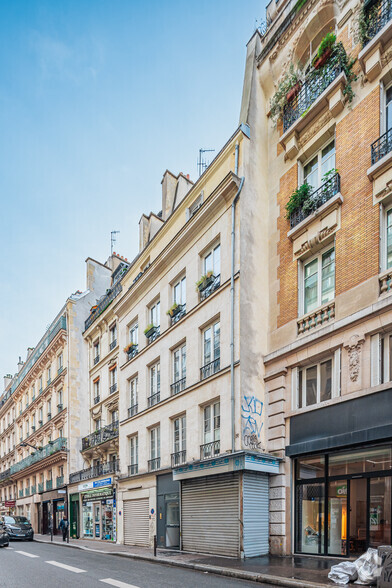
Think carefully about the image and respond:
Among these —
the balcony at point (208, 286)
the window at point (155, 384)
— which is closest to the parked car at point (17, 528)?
the window at point (155, 384)

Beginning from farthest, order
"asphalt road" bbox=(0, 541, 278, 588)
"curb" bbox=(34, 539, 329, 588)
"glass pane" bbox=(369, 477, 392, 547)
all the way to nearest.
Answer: "glass pane" bbox=(369, 477, 392, 547), "asphalt road" bbox=(0, 541, 278, 588), "curb" bbox=(34, 539, 329, 588)

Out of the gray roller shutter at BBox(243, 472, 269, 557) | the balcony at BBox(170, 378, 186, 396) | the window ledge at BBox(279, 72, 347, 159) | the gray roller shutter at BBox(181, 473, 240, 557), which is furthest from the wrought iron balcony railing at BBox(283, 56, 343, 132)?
the gray roller shutter at BBox(181, 473, 240, 557)

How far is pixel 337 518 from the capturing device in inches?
464

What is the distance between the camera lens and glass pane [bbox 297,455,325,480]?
41.1 ft

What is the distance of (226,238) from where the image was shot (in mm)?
16062

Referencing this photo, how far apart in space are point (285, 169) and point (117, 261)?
70.4 ft

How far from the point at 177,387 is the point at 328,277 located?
26.1ft

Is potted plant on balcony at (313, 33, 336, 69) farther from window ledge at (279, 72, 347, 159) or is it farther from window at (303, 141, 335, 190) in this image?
window at (303, 141, 335, 190)

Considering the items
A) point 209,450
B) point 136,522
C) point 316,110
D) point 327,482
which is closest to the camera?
point 327,482

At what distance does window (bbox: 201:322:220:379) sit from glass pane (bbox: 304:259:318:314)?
3495 mm

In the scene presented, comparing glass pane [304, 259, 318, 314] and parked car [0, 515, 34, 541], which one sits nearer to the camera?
glass pane [304, 259, 318, 314]

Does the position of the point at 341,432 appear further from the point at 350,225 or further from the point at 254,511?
the point at 350,225

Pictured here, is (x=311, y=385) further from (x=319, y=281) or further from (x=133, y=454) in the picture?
(x=133, y=454)

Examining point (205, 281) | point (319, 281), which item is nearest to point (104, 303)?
point (205, 281)
